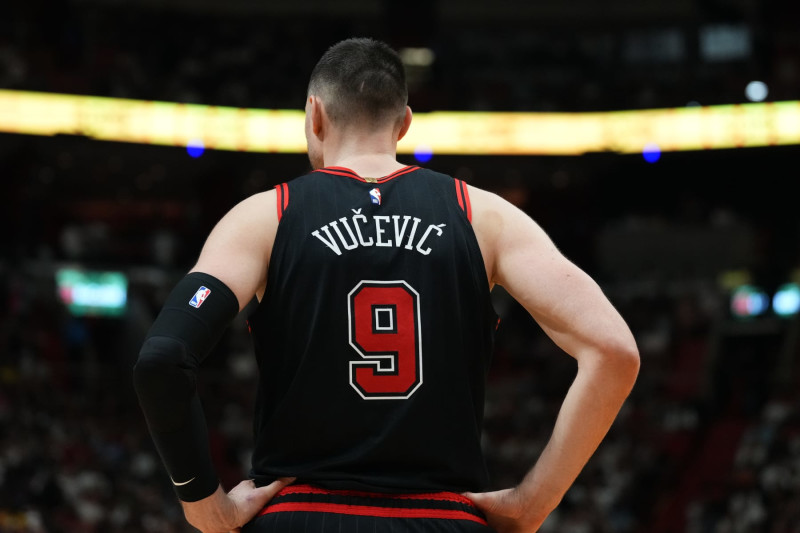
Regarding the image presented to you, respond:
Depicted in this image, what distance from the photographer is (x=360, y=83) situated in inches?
104

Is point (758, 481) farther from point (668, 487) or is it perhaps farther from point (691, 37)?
point (691, 37)

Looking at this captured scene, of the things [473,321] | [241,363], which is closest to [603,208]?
[241,363]

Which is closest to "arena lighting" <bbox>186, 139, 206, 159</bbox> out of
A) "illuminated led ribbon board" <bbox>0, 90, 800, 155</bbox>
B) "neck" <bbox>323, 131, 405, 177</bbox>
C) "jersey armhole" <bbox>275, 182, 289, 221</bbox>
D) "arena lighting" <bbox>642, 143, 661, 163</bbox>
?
"illuminated led ribbon board" <bbox>0, 90, 800, 155</bbox>

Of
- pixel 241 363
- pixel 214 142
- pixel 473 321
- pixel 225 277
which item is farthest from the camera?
pixel 214 142

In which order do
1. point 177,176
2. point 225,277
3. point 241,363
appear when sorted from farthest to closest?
1. point 177,176
2. point 241,363
3. point 225,277

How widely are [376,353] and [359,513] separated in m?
0.36

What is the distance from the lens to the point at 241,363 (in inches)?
877

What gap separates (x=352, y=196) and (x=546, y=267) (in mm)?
505

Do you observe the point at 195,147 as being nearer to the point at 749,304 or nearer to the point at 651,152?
the point at 651,152

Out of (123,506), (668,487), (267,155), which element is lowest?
(668,487)

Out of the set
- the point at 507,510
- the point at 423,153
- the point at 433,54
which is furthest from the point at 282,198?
the point at 433,54

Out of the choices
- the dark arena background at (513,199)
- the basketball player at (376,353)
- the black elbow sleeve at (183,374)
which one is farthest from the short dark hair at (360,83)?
the dark arena background at (513,199)

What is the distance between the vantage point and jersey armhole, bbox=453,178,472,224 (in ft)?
8.43

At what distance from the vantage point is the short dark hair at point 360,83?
8.65ft
